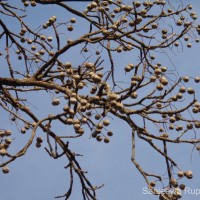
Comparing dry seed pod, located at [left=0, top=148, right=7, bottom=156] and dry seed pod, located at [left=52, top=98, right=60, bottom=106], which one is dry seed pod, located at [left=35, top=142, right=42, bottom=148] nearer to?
dry seed pod, located at [left=52, top=98, right=60, bottom=106]

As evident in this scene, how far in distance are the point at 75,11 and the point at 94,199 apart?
2275mm

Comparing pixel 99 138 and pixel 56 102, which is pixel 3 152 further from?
pixel 99 138

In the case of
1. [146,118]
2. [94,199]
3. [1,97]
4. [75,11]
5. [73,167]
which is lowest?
[94,199]

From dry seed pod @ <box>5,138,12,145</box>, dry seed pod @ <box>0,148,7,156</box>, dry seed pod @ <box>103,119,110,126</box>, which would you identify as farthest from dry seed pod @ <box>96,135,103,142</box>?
dry seed pod @ <box>0,148,7,156</box>

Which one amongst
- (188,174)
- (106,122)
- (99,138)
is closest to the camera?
(106,122)

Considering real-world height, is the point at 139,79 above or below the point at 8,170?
above

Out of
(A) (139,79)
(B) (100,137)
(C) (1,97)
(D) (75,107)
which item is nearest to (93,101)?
(D) (75,107)

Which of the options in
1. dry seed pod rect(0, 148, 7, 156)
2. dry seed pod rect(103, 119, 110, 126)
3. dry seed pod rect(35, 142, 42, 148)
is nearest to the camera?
dry seed pod rect(0, 148, 7, 156)

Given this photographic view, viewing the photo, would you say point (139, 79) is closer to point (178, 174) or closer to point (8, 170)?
point (178, 174)

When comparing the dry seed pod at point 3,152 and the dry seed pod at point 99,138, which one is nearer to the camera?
the dry seed pod at point 3,152

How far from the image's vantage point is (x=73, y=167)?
4707 mm

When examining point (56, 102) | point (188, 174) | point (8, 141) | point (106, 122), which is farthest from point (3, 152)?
point (188, 174)

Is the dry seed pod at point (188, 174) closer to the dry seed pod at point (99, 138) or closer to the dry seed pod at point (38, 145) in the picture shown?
the dry seed pod at point (99, 138)

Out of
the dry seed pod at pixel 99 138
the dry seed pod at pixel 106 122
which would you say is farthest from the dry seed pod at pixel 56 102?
the dry seed pod at pixel 99 138
